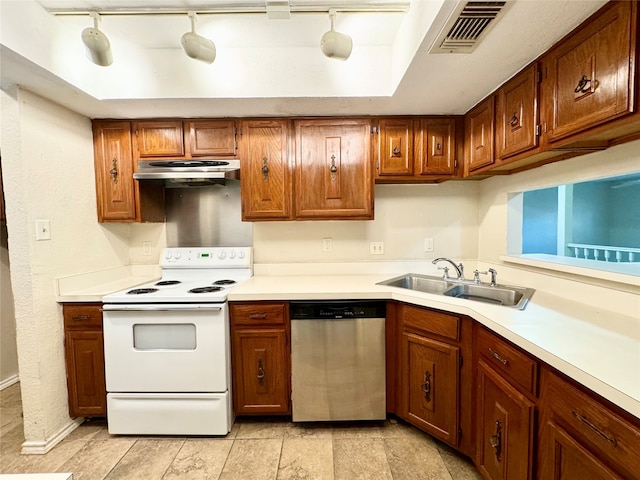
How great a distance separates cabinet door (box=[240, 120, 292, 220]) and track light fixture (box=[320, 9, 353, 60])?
71 cm

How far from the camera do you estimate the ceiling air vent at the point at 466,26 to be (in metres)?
1.08

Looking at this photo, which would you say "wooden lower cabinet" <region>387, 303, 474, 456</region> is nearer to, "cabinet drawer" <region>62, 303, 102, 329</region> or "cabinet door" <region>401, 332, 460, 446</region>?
"cabinet door" <region>401, 332, 460, 446</region>

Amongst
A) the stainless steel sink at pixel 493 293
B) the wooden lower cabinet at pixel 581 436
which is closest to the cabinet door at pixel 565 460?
the wooden lower cabinet at pixel 581 436

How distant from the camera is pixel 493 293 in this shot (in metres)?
1.95

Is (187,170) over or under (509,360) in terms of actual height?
over

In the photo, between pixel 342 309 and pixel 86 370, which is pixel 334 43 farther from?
pixel 86 370

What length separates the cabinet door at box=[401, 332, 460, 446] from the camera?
64.2 inches

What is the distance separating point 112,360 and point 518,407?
2.23m

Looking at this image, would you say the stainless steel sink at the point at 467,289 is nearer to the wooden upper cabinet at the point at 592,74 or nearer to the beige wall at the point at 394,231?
the beige wall at the point at 394,231

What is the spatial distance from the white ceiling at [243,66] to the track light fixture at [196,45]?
12 cm

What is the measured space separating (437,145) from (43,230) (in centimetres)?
270

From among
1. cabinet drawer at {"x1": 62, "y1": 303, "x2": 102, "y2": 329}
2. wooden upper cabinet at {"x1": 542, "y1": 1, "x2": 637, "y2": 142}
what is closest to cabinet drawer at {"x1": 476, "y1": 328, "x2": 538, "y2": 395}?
wooden upper cabinet at {"x1": 542, "y1": 1, "x2": 637, "y2": 142}

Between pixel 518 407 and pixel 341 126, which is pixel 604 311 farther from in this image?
pixel 341 126

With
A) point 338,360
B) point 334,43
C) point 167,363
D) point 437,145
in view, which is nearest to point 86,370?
point 167,363
